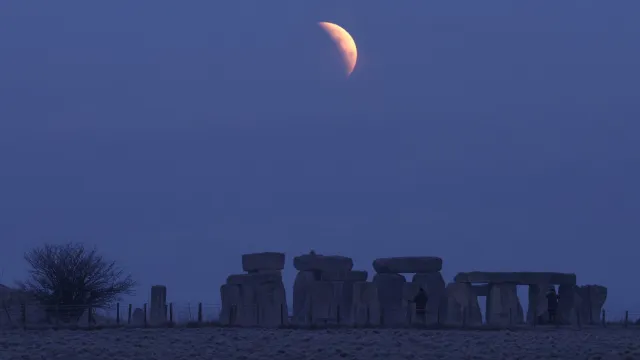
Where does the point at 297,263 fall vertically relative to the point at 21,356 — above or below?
above

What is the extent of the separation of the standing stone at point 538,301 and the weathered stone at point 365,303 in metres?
5.07

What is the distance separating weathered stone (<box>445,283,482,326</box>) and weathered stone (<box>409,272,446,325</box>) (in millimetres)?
222

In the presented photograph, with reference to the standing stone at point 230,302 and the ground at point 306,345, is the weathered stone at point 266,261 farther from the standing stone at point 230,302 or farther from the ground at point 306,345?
the ground at point 306,345

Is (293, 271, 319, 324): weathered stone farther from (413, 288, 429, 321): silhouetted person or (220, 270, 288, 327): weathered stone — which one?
(413, 288, 429, 321): silhouetted person

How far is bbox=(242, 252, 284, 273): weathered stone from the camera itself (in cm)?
3884

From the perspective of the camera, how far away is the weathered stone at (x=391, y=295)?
38281 mm

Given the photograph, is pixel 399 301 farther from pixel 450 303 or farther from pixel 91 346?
pixel 91 346

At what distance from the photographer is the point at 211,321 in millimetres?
35812

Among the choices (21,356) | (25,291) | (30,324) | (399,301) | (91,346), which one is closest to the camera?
(21,356)

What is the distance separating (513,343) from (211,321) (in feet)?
35.9

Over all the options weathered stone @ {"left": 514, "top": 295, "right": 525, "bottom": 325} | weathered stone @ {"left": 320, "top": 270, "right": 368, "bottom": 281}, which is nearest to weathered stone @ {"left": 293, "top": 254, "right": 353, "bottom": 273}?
weathered stone @ {"left": 320, "top": 270, "right": 368, "bottom": 281}

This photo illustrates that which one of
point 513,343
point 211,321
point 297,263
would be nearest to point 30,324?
point 211,321

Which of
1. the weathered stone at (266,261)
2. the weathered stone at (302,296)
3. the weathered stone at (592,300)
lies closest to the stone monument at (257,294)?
the weathered stone at (266,261)

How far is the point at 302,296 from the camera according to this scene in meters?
38.7
